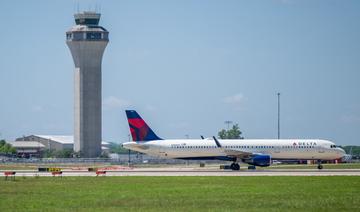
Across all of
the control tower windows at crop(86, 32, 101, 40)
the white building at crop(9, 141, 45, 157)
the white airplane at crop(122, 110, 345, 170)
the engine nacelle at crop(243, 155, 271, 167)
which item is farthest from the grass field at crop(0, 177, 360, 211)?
the white building at crop(9, 141, 45, 157)

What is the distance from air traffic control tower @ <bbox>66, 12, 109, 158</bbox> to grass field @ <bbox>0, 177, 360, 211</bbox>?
109m

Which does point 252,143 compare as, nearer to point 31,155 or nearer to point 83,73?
point 83,73

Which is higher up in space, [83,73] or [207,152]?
[83,73]

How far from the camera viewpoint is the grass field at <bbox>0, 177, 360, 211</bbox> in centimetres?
3709

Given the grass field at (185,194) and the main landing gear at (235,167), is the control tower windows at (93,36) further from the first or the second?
the grass field at (185,194)

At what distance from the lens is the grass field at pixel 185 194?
122 feet

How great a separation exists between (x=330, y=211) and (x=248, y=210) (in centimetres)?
344

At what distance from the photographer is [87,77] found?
548 feet

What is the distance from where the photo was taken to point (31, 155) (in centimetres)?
18425

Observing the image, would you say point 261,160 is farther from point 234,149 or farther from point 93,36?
point 93,36

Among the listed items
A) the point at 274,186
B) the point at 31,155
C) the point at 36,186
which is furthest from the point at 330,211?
the point at 31,155

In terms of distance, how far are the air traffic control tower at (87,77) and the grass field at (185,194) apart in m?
109

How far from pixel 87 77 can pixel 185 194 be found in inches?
4916

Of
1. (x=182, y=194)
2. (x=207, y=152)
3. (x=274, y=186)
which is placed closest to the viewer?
(x=182, y=194)
